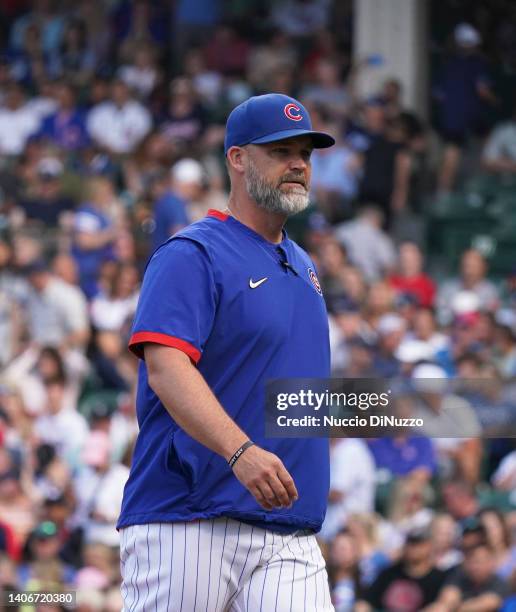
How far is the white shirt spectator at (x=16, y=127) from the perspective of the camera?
623 inches

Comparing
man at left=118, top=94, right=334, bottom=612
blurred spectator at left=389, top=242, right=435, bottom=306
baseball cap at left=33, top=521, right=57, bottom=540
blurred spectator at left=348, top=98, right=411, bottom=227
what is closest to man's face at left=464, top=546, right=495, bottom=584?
baseball cap at left=33, top=521, right=57, bottom=540

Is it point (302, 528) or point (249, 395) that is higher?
point (249, 395)

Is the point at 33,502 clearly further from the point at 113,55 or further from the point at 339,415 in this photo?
the point at 113,55

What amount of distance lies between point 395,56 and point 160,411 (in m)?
12.5

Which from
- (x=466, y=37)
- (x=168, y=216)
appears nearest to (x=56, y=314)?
(x=168, y=216)

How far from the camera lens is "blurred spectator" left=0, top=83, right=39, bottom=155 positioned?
51.9ft

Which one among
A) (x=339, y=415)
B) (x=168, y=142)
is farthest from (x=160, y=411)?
(x=168, y=142)

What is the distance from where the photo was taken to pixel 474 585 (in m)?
8.27

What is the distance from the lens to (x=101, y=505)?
9.91 meters

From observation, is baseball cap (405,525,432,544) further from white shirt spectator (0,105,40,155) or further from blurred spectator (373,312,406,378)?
white shirt spectator (0,105,40,155)

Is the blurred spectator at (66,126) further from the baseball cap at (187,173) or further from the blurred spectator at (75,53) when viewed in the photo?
the baseball cap at (187,173)

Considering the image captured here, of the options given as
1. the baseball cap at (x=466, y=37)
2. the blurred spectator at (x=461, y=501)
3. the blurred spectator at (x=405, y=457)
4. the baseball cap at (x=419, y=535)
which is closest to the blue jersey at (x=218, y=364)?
the baseball cap at (x=419, y=535)

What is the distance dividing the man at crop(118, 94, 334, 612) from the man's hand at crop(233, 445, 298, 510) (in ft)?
0.37

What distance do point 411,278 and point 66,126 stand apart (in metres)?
4.92
